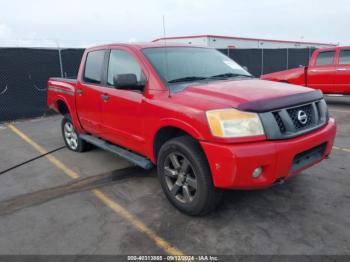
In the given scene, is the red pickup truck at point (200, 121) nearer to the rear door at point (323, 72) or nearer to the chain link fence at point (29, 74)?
the chain link fence at point (29, 74)

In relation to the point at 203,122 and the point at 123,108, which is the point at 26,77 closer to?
the point at 123,108

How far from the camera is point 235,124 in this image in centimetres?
279


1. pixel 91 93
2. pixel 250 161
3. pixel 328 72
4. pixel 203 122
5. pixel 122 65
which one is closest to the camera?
pixel 250 161

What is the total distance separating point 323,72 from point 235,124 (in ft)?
26.8

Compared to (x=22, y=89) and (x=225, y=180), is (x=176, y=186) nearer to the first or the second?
(x=225, y=180)

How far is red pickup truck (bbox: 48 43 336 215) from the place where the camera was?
110 inches

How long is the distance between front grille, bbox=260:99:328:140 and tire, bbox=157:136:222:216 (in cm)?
68

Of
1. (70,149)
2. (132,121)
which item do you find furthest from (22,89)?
(132,121)

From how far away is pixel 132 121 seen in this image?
388 centimetres

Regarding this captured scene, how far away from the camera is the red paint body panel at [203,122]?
2.74m

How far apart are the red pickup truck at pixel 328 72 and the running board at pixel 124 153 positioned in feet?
24.7

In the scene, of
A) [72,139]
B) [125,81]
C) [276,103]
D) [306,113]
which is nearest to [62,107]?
[72,139]

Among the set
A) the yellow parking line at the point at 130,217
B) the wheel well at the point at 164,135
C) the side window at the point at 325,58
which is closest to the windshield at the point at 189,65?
the wheel well at the point at 164,135

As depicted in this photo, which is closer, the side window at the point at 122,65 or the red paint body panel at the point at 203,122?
the red paint body panel at the point at 203,122
